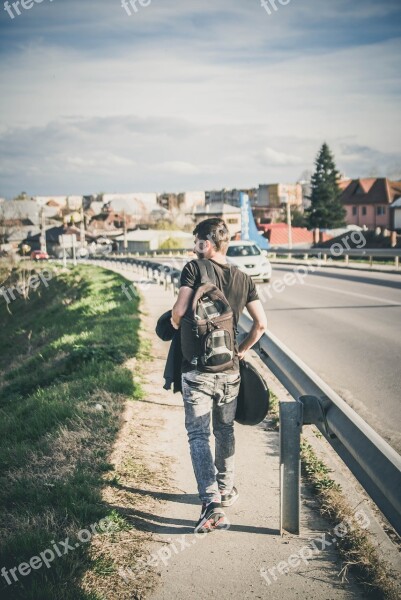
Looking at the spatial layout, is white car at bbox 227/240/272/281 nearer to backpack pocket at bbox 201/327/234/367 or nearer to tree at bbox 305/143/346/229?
backpack pocket at bbox 201/327/234/367

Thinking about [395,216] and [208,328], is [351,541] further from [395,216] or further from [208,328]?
[395,216]

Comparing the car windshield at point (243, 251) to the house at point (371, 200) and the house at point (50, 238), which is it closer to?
the house at point (371, 200)

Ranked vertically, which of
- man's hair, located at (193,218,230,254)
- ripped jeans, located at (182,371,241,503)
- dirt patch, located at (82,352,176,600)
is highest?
man's hair, located at (193,218,230,254)

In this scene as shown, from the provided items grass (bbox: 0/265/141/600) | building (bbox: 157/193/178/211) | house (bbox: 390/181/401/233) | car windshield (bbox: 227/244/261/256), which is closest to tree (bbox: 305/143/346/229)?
house (bbox: 390/181/401/233)

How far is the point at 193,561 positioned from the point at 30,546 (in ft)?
3.34

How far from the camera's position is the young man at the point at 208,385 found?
3.33 meters

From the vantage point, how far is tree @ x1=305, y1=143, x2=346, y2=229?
67.4 meters

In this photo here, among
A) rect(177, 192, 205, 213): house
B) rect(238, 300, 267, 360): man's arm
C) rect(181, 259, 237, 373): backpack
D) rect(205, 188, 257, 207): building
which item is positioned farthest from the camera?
rect(177, 192, 205, 213): house

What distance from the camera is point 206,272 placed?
3.34 metres

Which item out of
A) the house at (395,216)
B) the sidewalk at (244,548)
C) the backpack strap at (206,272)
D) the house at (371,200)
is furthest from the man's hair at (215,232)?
the house at (371,200)

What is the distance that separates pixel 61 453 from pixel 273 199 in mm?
138703

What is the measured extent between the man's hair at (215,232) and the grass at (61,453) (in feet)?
6.55

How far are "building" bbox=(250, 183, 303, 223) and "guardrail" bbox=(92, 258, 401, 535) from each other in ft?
Answer: 350

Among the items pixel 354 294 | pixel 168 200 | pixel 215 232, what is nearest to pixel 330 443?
pixel 215 232
